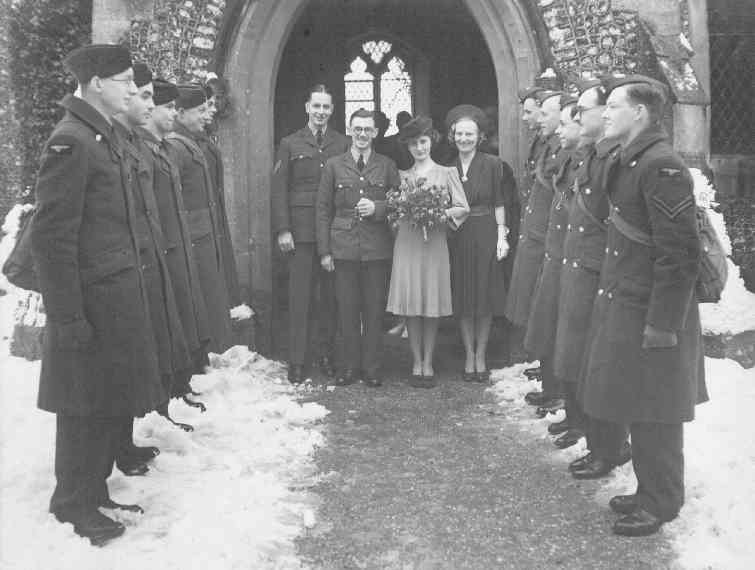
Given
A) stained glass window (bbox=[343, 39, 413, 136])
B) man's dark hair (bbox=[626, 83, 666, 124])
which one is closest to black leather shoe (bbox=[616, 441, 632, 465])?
man's dark hair (bbox=[626, 83, 666, 124])

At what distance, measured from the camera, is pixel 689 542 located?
12.0ft

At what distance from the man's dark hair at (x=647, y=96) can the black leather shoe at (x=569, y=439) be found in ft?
6.99

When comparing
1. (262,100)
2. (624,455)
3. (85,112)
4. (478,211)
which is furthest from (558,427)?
(262,100)

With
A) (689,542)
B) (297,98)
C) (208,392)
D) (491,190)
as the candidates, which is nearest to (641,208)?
(689,542)

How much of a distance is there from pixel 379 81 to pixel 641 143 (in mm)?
9945

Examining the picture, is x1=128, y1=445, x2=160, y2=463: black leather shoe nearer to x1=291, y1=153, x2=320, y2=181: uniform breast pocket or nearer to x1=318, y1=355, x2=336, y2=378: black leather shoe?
x1=318, y1=355, x2=336, y2=378: black leather shoe

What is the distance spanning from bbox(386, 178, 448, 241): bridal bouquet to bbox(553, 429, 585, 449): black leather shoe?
1982 millimetres

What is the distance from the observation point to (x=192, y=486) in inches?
170

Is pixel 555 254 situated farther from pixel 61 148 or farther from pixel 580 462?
pixel 61 148

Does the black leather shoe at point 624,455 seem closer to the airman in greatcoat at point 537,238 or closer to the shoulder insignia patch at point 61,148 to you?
the airman in greatcoat at point 537,238

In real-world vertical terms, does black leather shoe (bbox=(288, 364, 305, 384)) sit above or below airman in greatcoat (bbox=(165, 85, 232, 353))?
below

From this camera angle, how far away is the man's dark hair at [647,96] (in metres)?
3.78

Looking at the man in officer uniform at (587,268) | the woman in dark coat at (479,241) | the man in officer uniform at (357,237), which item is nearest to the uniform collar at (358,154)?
the man in officer uniform at (357,237)

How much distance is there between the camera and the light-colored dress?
6699 mm
